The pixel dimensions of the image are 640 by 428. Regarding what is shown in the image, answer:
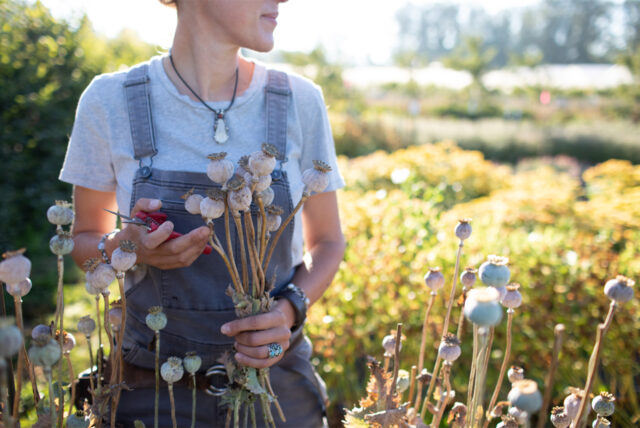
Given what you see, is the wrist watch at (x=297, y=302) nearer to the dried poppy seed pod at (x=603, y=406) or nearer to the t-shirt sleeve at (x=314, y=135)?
the t-shirt sleeve at (x=314, y=135)

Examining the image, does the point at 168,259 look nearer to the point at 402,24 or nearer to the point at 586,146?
the point at 586,146

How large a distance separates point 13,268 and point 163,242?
35cm

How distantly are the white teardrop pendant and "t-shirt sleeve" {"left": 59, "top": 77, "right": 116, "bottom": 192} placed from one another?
254mm

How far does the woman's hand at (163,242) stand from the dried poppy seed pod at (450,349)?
40 centimetres

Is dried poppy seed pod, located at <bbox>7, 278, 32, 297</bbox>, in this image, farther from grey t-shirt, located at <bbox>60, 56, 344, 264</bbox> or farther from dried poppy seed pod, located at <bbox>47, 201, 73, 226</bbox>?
grey t-shirt, located at <bbox>60, 56, 344, 264</bbox>

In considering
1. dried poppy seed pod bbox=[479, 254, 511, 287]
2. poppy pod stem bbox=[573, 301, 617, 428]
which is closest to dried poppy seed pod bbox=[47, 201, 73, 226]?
dried poppy seed pod bbox=[479, 254, 511, 287]

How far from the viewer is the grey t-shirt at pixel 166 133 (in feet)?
4.03

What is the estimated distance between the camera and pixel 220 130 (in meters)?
1.26

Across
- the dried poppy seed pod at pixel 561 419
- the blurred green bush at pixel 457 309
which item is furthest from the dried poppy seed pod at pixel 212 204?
the blurred green bush at pixel 457 309

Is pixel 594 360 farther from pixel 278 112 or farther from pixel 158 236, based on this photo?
pixel 278 112

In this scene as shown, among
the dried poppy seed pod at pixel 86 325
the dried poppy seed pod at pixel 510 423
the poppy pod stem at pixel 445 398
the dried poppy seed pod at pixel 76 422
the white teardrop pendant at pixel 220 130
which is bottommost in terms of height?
the poppy pod stem at pixel 445 398

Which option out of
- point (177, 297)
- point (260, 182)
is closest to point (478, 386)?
point (260, 182)

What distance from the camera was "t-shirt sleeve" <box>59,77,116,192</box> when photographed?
4.06ft

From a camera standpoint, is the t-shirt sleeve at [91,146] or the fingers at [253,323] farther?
the t-shirt sleeve at [91,146]
